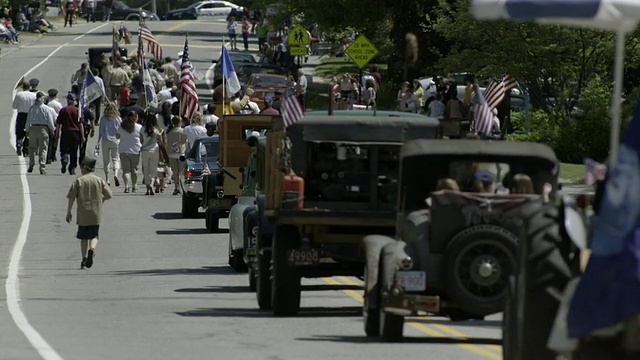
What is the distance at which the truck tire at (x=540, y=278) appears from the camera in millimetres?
9523

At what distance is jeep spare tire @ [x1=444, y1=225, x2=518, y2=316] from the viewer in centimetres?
1312

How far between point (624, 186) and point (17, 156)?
36191mm

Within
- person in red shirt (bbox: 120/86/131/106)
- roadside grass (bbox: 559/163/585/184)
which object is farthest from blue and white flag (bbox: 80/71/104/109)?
roadside grass (bbox: 559/163/585/184)

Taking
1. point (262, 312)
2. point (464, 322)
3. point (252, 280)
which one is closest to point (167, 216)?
point (252, 280)

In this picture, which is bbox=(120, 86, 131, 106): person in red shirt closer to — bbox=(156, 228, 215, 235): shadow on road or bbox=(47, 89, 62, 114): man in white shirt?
bbox=(47, 89, 62, 114): man in white shirt

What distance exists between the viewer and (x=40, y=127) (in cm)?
3756

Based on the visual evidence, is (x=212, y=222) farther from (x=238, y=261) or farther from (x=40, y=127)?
(x=40, y=127)

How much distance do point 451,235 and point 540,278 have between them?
4.05 metres

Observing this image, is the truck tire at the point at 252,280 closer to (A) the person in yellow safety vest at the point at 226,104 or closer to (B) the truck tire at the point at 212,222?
(B) the truck tire at the point at 212,222

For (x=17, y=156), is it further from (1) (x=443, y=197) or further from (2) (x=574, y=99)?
(1) (x=443, y=197)

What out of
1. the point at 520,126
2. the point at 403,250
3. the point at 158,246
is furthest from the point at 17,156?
the point at 403,250

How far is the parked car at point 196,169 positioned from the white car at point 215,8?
78.3 m

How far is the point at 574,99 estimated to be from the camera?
1576 inches

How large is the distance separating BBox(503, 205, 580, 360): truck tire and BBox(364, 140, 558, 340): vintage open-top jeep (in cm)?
269
